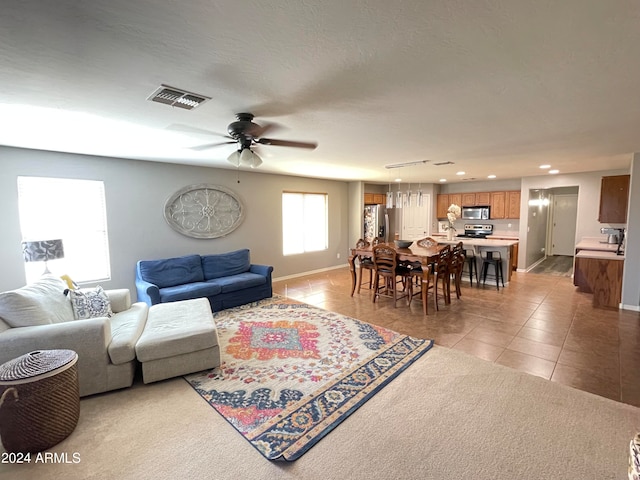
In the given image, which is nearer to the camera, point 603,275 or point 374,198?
point 603,275

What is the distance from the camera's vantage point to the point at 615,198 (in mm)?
4992

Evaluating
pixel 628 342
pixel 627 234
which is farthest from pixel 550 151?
pixel 628 342

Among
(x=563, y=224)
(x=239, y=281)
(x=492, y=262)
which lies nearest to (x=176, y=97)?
(x=239, y=281)

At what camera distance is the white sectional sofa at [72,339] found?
2.31 meters

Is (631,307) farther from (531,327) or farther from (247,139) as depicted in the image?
(247,139)

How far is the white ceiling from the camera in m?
1.29

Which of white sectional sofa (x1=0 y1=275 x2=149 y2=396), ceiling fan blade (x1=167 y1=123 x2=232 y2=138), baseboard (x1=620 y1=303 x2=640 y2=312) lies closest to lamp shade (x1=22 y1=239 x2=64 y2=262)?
white sectional sofa (x1=0 y1=275 x2=149 y2=396)

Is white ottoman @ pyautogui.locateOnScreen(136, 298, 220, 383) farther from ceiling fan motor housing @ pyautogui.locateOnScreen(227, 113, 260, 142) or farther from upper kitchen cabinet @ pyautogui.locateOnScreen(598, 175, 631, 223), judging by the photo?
upper kitchen cabinet @ pyautogui.locateOnScreen(598, 175, 631, 223)

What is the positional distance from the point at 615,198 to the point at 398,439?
228 inches

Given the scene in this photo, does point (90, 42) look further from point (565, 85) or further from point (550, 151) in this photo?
point (550, 151)

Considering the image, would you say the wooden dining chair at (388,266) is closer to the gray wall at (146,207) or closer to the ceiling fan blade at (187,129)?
the gray wall at (146,207)

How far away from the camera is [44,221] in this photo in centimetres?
407

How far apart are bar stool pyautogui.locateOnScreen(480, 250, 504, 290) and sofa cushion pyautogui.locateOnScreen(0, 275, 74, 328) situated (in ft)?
21.3

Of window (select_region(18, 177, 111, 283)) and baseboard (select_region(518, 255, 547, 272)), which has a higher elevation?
window (select_region(18, 177, 111, 283))
